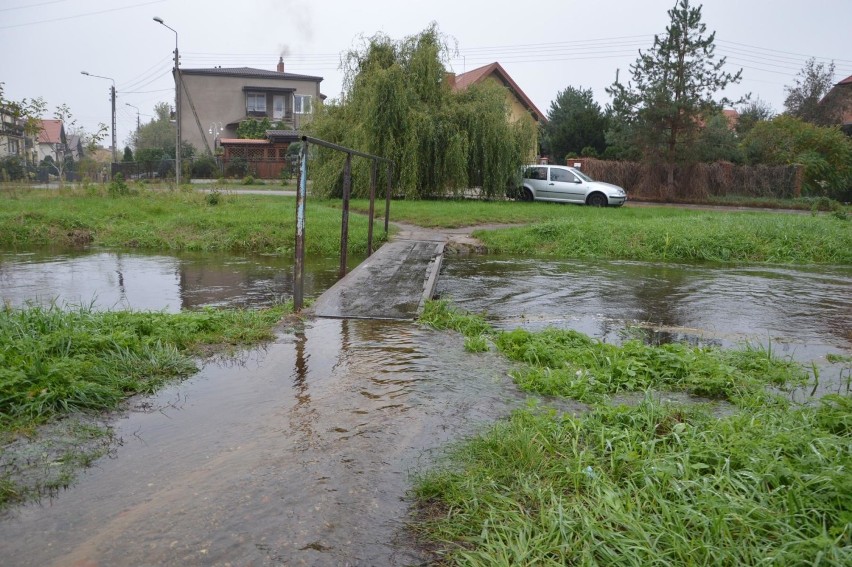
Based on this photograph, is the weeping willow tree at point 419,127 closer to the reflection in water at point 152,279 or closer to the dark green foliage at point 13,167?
the reflection in water at point 152,279

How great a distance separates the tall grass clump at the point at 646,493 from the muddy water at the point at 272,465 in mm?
273

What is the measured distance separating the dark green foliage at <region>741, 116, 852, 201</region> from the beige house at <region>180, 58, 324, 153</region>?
1295 inches

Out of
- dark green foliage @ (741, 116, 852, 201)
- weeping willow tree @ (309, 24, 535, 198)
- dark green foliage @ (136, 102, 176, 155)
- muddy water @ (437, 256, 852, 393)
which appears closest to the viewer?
muddy water @ (437, 256, 852, 393)

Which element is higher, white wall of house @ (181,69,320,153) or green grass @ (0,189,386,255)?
white wall of house @ (181,69,320,153)

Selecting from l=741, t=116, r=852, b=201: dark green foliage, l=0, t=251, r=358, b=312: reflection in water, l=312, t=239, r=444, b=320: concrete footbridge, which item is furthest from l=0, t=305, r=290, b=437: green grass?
l=741, t=116, r=852, b=201: dark green foliage

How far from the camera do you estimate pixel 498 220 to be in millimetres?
17641

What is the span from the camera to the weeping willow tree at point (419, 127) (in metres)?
20.4

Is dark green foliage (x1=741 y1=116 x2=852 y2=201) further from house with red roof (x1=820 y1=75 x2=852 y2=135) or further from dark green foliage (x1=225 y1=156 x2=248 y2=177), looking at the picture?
dark green foliage (x1=225 y1=156 x2=248 y2=177)

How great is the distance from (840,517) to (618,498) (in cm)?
82

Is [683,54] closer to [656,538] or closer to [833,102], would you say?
[833,102]

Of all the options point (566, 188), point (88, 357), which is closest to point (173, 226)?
point (88, 357)

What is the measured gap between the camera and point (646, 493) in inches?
116

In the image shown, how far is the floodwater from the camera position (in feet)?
9.11

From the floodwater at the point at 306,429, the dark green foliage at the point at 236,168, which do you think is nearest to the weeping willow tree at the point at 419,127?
the floodwater at the point at 306,429
